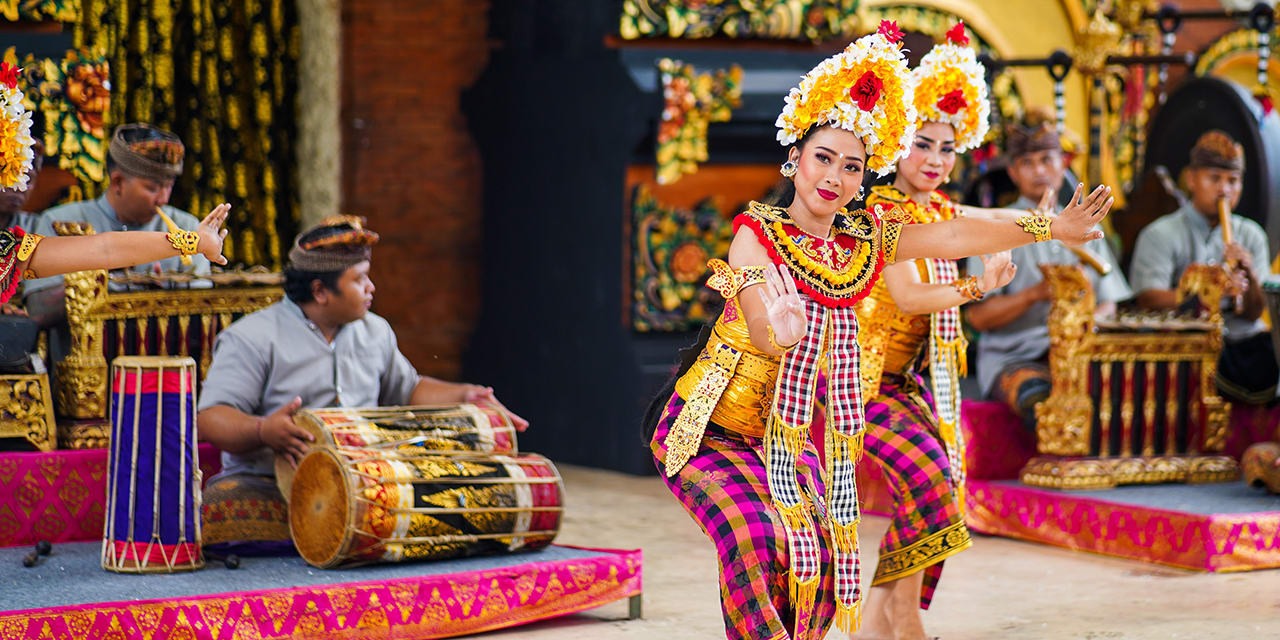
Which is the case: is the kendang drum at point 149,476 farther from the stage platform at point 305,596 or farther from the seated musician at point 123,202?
the seated musician at point 123,202

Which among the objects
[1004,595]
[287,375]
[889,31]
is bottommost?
[1004,595]

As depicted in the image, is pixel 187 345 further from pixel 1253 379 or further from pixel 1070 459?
pixel 1253 379

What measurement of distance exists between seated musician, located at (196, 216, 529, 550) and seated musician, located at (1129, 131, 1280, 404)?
3290 mm

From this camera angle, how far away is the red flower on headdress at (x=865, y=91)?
13.3 feet

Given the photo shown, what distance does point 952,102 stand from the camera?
5.00m

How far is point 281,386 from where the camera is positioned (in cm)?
545

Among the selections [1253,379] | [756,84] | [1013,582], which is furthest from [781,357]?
[756,84]

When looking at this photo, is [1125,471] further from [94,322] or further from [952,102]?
[94,322]

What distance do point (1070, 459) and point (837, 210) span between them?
9.91 feet

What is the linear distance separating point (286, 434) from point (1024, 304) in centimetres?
328

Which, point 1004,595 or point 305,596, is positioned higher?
point 305,596

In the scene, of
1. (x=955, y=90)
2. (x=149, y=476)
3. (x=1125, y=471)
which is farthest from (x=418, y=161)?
(x=955, y=90)

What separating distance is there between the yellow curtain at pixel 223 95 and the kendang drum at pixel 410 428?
132 inches

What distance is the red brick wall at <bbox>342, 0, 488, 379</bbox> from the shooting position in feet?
28.9
